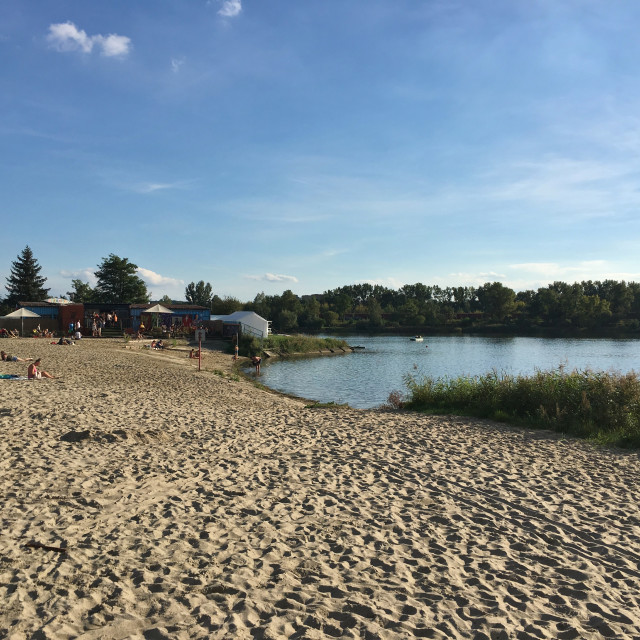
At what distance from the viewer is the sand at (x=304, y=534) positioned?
428 cm

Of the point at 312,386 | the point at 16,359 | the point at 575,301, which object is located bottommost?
the point at 312,386

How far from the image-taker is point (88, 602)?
4.31 metres

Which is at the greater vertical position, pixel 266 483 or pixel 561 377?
pixel 561 377

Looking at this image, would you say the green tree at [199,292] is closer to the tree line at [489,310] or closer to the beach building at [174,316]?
the tree line at [489,310]

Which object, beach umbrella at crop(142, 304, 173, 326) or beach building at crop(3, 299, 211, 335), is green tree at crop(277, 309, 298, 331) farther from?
beach umbrella at crop(142, 304, 173, 326)

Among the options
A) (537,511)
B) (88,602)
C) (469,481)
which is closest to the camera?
(88,602)

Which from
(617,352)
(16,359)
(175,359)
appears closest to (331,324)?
(617,352)

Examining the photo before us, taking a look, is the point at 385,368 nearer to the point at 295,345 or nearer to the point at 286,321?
the point at 295,345

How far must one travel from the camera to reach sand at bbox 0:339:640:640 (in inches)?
168

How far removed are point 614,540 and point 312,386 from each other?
2245 centimetres

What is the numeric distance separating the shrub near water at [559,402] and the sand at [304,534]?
2.14 m

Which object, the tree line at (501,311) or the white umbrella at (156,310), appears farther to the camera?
the tree line at (501,311)

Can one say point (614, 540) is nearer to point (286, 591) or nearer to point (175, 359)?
point (286, 591)

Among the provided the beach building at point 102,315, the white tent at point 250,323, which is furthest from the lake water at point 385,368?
the beach building at point 102,315
